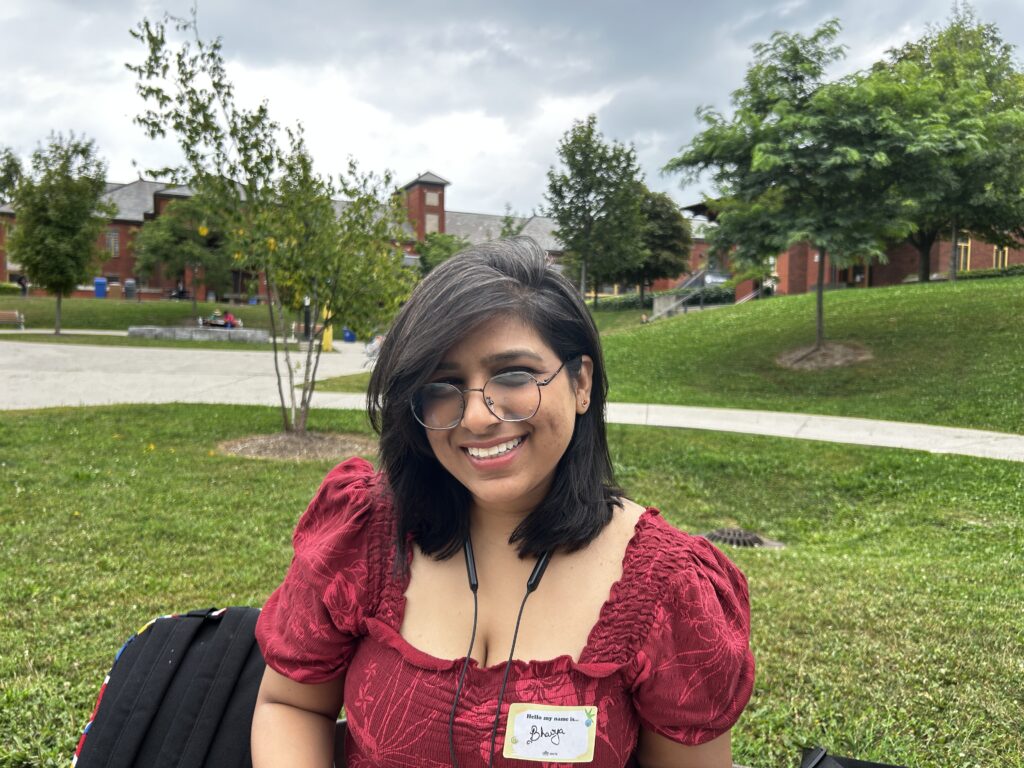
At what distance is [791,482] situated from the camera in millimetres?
8133

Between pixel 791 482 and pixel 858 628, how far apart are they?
4.25m

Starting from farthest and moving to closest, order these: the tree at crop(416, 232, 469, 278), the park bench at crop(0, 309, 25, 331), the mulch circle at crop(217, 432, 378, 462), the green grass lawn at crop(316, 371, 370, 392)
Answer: the tree at crop(416, 232, 469, 278)
the park bench at crop(0, 309, 25, 331)
the green grass lawn at crop(316, 371, 370, 392)
the mulch circle at crop(217, 432, 378, 462)

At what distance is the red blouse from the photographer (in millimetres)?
1391

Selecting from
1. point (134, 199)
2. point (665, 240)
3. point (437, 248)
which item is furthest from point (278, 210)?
point (134, 199)

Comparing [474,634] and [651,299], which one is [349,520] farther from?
[651,299]

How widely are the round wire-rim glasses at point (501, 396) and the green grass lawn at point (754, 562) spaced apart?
203cm

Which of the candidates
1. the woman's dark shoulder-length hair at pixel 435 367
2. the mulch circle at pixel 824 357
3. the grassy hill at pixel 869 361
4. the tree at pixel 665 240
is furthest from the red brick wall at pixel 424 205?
the woman's dark shoulder-length hair at pixel 435 367

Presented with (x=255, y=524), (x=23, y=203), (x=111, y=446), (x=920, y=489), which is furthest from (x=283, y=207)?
(x=23, y=203)

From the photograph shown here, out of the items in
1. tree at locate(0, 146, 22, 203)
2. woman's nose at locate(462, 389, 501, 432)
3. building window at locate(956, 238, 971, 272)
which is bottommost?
woman's nose at locate(462, 389, 501, 432)

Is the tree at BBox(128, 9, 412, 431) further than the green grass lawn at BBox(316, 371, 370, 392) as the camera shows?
No

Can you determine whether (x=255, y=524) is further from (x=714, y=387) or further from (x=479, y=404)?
(x=714, y=387)

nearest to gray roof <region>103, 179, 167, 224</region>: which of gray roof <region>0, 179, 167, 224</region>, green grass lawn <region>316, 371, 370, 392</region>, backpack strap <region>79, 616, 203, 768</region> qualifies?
gray roof <region>0, 179, 167, 224</region>

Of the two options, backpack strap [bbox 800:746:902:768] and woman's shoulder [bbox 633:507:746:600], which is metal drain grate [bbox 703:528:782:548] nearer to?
backpack strap [bbox 800:746:902:768]

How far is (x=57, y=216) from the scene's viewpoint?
26.3 metres
